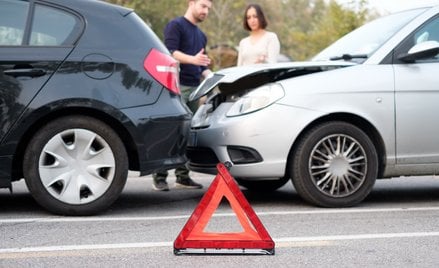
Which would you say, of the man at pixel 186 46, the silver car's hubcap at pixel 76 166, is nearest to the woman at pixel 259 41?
the man at pixel 186 46

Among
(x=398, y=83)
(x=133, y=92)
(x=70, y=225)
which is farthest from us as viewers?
(x=398, y=83)

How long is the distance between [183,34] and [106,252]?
338 centimetres

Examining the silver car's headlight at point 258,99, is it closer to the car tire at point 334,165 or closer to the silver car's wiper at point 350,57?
the car tire at point 334,165

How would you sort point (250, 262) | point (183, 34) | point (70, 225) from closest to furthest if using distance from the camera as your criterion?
point (250, 262), point (70, 225), point (183, 34)

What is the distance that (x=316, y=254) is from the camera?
14.7 feet

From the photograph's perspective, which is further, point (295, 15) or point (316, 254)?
point (295, 15)

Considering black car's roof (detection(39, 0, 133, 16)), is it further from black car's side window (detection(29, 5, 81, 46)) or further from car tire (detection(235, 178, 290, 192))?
car tire (detection(235, 178, 290, 192))

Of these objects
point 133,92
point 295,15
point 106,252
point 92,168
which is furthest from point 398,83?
point 295,15

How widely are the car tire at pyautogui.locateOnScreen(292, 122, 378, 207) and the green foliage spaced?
1352cm

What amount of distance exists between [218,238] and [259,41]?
3709 millimetres

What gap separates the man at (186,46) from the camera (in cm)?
735

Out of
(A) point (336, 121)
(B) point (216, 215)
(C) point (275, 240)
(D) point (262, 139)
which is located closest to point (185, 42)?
(D) point (262, 139)

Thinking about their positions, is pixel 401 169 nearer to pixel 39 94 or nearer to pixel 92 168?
pixel 92 168

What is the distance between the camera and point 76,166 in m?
5.61
